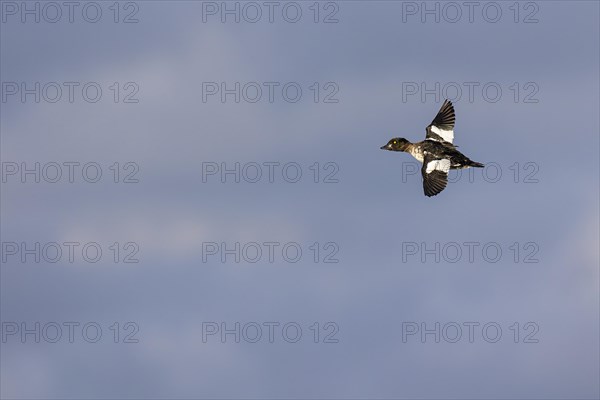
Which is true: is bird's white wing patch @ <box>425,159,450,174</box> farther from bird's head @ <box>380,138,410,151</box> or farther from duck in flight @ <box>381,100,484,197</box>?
bird's head @ <box>380,138,410,151</box>

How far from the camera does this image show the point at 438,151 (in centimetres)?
10206

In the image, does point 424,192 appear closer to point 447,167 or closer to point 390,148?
point 447,167

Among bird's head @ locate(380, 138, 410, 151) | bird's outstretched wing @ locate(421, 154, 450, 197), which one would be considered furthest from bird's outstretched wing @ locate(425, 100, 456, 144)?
bird's outstretched wing @ locate(421, 154, 450, 197)

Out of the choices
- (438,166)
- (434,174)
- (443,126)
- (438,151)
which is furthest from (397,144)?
(434,174)

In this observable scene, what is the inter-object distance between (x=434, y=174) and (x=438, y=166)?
0.85 m

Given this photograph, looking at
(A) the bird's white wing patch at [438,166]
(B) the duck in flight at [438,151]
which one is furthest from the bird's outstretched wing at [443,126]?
(A) the bird's white wing patch at [438,166]

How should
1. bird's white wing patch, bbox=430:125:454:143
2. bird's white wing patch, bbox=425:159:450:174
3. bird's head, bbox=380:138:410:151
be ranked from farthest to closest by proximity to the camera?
bird's head, bbox=380:138:410:151 → bird's white wing patch, bbox=430:125:454:143 → bird's white wing patch, bbox=425:159:450:174

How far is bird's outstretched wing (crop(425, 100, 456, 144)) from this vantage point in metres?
105

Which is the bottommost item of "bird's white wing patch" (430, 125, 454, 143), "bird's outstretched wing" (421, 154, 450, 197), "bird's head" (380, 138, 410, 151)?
"bird's outstretched wing" (421, 154, 450, 197)

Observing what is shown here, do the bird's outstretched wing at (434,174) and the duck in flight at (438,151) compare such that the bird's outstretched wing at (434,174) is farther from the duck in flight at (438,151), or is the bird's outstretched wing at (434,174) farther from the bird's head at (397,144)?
the bird's head at (397,144)

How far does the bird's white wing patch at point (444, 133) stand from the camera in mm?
104469

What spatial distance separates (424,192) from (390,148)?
34.3ft

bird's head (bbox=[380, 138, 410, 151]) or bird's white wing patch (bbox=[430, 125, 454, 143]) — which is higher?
bird's white wing patch (bbox=[430, 125, 454, 143])

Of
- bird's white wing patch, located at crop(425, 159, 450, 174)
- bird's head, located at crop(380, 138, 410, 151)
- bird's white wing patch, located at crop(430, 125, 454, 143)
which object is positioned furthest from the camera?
bird's head, located at crop(380, 138, 410, 151)
